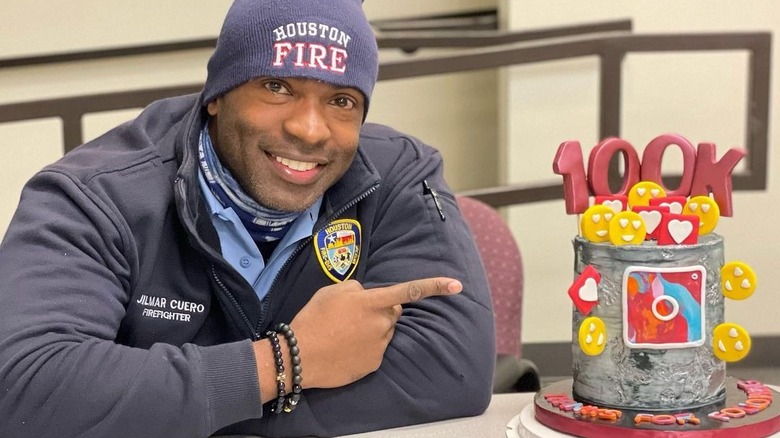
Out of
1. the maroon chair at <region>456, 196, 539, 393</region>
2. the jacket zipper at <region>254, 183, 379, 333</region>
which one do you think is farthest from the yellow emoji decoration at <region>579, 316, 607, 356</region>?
the maroon chair at <region>456, 196, 539, 393</region>

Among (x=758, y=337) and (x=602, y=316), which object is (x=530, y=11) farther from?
(x=602, y=316)

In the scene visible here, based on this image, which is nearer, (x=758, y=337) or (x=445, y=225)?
(x=445, y=225)

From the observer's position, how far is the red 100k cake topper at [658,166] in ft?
3.86

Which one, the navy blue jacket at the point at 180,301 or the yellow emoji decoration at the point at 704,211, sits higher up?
the yellow emoji decoration at the point at 704,211

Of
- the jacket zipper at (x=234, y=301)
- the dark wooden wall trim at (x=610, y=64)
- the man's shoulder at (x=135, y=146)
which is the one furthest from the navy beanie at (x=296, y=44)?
the dark wooden wall trim at (x=610, y=64)

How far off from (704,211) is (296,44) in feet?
1.85

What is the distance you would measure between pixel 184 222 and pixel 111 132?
0.23m

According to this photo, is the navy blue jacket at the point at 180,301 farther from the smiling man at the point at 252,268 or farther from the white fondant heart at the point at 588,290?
the white fondant heart at the point at 588,290

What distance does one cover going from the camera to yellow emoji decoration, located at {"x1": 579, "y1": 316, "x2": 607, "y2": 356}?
1131 mm

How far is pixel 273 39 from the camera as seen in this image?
140 centimetres

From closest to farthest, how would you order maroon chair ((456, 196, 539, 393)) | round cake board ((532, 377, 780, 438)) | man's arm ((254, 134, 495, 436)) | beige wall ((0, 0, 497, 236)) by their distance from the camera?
round cake board ((532, 377, 780, 438))
man's arm ((254, 134, 495, 436))
maroon chair ((456, 196, 539, 393))
beige wall ((0, 0, 497, 236))

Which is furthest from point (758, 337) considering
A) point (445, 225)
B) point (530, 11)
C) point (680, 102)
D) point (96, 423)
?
point (96, 423)

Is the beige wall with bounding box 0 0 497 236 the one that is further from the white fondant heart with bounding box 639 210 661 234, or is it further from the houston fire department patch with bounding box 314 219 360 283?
the white fondant heart with bounding box 639 210 661 234

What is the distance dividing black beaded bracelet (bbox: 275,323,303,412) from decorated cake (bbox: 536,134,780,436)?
30cm
